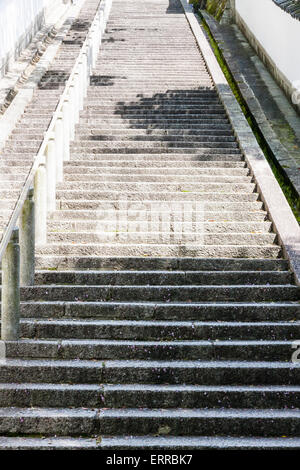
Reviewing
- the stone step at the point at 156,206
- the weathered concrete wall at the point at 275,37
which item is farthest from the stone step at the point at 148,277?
the weathered concrete wall at the point at 275,37

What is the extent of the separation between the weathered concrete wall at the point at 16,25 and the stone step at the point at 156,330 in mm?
8453

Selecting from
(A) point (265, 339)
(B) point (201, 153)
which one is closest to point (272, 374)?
(A) point (265, 339)

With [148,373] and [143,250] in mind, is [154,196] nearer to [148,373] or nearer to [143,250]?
[143,250]

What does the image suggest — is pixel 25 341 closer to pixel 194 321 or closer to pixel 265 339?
pixel 194 321

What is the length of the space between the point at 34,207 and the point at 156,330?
1688mm

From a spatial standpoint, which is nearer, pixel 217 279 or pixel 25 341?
pixel 25 341

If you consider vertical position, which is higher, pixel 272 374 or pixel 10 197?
pixel 10 197

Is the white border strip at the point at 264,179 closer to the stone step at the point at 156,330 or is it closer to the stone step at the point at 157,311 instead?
the stone step at the point at 157,311

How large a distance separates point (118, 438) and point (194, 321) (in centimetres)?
154

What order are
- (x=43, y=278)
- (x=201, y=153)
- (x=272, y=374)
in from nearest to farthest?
(x=272, y=374)
(x=43, y=278)
(x=201, y=153)

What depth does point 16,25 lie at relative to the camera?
1485cm

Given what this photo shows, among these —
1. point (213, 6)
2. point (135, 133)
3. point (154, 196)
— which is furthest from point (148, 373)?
point (213, 6)

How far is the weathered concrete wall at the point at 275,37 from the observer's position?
13.2 metres

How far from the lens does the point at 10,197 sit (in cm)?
846
